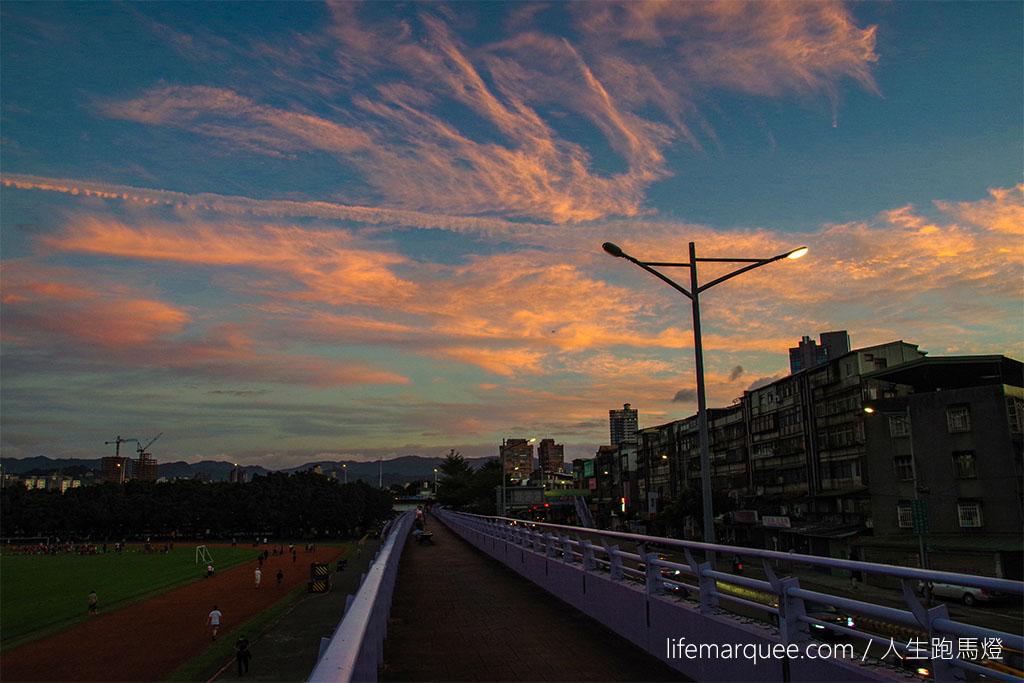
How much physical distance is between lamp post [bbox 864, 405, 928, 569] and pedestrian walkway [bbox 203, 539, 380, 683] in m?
30.9

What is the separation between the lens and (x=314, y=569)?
5453 cm

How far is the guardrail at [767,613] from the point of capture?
4617mm

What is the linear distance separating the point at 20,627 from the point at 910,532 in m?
61.4

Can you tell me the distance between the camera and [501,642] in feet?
33.0

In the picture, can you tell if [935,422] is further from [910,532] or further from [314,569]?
[314,569]

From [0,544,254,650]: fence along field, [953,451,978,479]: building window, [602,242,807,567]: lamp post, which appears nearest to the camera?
[602,242,807,567]: lamp post

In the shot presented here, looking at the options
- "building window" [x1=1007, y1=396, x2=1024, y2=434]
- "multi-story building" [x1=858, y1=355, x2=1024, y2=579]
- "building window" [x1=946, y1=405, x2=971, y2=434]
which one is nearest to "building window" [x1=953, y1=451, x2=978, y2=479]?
"multi-story building" [x1=858, y1=355, x2=1024, y2=579]

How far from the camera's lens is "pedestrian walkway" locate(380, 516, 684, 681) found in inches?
331

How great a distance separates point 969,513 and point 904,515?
17.0ft

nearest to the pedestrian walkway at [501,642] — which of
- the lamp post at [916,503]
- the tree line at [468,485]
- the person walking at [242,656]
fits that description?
the person walking at [242,656]

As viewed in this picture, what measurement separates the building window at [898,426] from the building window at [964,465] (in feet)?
12.4

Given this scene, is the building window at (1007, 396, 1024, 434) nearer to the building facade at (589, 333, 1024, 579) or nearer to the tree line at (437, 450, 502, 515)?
the building facade at (589, 333, 1024, 579)

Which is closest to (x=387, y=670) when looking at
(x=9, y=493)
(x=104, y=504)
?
(x=104, y=504)

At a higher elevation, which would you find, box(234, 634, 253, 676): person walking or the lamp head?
the lamp head
